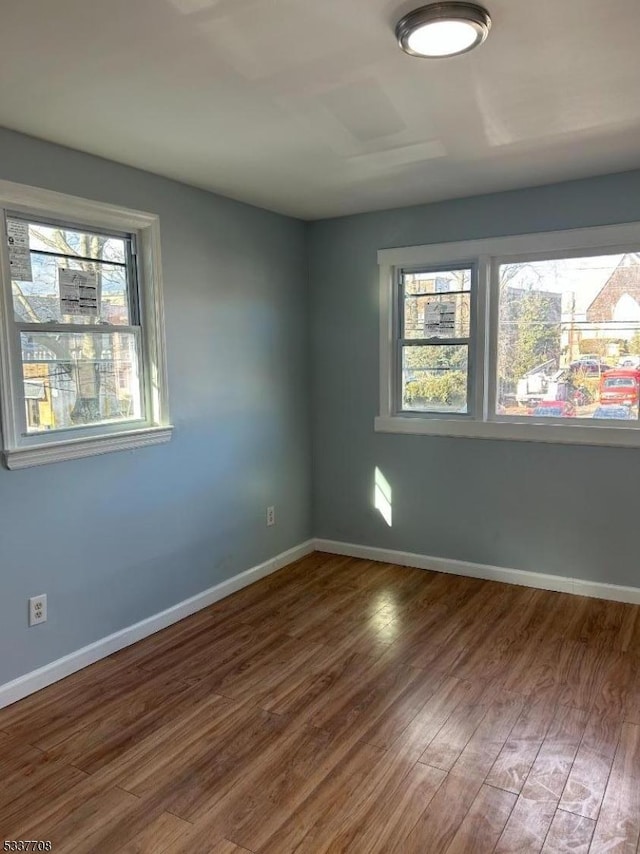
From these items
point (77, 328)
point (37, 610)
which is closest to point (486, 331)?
point (77, 328)

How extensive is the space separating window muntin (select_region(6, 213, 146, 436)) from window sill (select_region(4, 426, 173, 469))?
0.11 meters

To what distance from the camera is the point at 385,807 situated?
6.63 feet

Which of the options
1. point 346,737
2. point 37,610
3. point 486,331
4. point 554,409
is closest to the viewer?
point 346,737

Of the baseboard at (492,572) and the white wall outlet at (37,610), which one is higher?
the white wall outlet at (37,610)

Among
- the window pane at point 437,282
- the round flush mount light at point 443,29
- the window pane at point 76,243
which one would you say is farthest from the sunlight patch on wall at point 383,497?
the round flush mount light at point 443,29

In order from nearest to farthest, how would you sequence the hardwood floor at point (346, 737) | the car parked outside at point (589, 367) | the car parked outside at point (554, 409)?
the hardwood floor at point (346, 737) → the car parked outside at point (589, 367) → the car parked outside at point (554, 409)

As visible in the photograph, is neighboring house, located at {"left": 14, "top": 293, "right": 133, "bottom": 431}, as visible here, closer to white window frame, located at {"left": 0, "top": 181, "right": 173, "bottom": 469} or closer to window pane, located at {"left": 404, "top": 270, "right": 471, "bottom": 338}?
white window frame, located at {"left": 0, "top": 181, "right": 173, "bottom": 469}

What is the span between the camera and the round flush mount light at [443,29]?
1688 mm

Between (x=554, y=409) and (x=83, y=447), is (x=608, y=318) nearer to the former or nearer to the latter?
(x=554, y=409)

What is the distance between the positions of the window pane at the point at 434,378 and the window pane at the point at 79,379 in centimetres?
184

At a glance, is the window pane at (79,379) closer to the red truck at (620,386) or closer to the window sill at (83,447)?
the window sill at (83,447)

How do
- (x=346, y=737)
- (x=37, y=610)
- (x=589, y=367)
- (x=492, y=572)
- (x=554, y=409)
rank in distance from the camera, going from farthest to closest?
(x=492, y=572), (x=554, y=409), (x=589, y=367), (x=37, y=610), (x=346, y=737)

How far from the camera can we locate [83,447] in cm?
289

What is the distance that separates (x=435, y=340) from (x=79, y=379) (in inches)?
88.7
